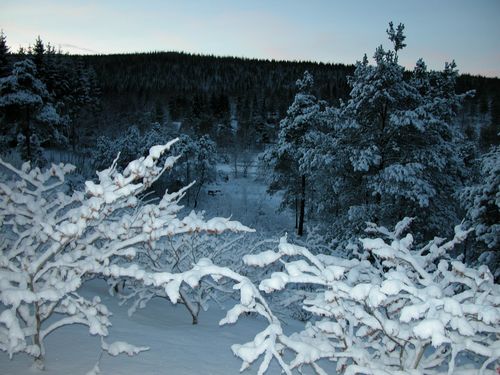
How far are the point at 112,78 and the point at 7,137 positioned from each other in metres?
99.7

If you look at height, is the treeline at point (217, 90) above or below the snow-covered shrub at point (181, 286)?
above

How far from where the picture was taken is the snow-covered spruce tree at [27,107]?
23266mm

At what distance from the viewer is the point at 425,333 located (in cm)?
206

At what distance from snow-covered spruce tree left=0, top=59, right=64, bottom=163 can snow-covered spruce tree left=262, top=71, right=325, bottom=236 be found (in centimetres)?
1464

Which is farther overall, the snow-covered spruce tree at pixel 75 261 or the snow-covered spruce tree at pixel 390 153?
the snow-covered spruce tree at pixel 390 153

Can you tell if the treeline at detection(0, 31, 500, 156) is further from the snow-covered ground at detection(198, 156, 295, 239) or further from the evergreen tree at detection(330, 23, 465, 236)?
the evergreen tree at detection(330, 23, 465, 236)

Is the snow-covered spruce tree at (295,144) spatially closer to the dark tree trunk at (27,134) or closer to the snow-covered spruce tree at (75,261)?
the dark tree trunk at (27,134)

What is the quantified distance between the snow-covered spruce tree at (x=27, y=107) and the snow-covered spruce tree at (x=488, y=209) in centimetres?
2260

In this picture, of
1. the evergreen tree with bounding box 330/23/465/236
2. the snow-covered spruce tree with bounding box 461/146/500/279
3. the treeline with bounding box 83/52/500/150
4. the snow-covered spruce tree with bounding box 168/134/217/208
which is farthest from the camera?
the treeline with bounding box 83/52/500/150

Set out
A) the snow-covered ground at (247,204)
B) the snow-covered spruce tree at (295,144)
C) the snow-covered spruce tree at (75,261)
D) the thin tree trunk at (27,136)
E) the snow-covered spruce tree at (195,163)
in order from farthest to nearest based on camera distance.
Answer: the snow-covered spruce tree at (195,163)
the snow-covered ground at (247,204)
the snow-covered spruce tree at (295,144)
the thin tree trunk at (27,136)
the snow-covered spruce tree at (75,261)

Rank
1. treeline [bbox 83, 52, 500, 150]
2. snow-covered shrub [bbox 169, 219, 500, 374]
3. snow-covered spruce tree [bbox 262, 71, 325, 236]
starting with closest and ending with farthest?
snow-covered shrub [bbox 169, 219, 500, 374] < snow-covered spruce tree [bbox 262, 71, 325, 236] < treeline [bbox 83, 52, 500, 150]

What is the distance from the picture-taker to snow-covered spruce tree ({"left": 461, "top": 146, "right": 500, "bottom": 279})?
1080cm

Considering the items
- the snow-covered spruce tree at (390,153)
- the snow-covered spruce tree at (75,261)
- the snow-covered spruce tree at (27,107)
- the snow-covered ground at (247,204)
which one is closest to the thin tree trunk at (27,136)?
the snow-covered spruce tree at (27,107)

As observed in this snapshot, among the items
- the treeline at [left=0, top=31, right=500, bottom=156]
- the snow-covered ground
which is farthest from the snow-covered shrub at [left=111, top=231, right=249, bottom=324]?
the treeline at [left=0, top=31, right=500, bottom=156]
